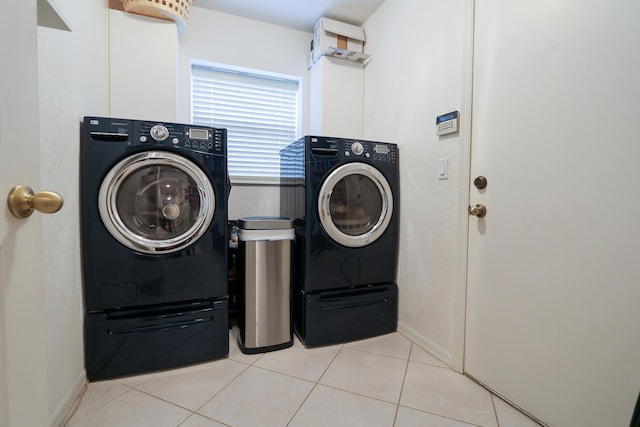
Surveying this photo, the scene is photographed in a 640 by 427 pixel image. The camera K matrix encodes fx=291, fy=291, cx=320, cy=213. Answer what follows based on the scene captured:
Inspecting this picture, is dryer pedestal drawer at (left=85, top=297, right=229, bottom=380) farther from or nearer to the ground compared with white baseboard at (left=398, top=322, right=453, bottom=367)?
farther from the ground

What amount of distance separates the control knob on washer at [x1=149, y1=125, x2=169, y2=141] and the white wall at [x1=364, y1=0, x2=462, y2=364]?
4.65 ft

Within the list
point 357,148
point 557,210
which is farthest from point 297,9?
point 557,210

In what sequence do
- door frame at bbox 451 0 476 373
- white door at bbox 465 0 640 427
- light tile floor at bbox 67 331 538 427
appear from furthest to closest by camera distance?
door frame at bbox 451 0 476 373 → light tile floor at bbox 67 331 538 427 → white door at bbox 465 0 640 427

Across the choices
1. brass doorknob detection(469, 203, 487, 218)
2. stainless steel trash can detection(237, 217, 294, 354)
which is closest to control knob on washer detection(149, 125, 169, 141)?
stainless steel trash can detection(237, 217, 294, 354)

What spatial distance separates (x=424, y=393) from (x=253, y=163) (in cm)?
202

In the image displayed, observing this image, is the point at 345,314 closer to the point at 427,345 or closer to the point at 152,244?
the point at 427,345

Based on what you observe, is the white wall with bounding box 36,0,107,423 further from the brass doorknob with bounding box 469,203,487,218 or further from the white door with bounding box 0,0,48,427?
the brass doorknob with bounding box 469,203,487,218

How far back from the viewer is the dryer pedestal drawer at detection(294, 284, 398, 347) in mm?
1748

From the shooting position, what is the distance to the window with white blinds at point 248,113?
7.75 ft

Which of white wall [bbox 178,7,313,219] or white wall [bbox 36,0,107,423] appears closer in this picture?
white wall [bbox 36,0,107,423]

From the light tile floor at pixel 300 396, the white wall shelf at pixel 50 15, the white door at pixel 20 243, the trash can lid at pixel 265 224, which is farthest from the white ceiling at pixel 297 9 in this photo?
the light tile floor at pixel 300 396

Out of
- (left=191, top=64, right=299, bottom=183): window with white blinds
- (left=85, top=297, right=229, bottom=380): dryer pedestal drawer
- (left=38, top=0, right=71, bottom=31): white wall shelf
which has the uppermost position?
(left=191, top=64, right=299, bottom=183): window with white blinds

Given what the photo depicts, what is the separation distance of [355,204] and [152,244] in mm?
1169

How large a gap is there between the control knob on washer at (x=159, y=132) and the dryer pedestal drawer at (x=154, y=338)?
862 mm
